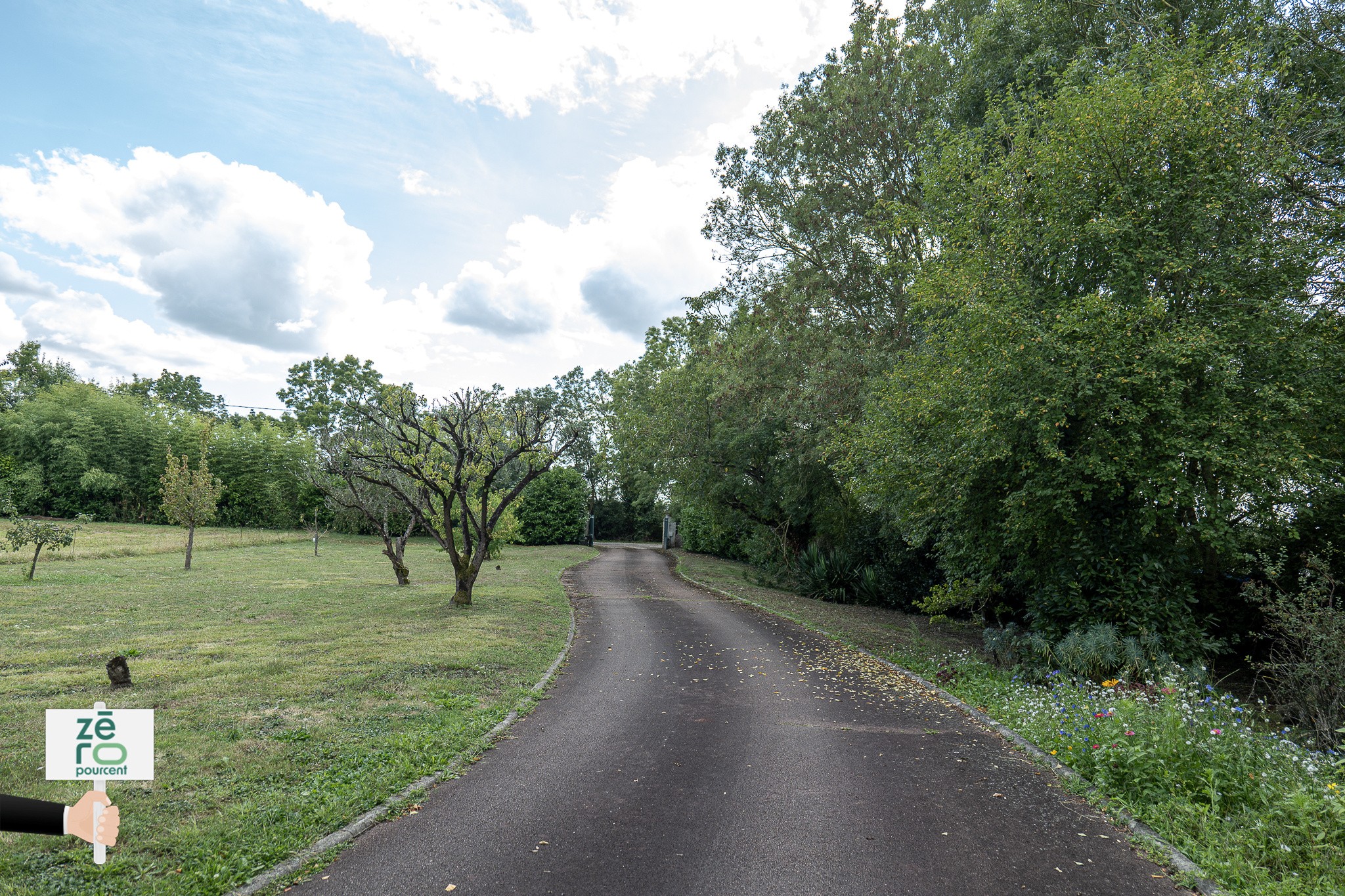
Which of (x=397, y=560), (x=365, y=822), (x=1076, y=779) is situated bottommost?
(x=1076, y=779)

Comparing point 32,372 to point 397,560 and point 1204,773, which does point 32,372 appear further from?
point 1204,773

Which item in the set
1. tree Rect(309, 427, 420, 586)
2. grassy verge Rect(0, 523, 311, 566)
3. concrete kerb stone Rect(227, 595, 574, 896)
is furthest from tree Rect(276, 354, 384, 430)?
concrete kerb stone Rect(227, 595, 574, 896)

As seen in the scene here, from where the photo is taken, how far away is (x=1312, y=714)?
7039mm

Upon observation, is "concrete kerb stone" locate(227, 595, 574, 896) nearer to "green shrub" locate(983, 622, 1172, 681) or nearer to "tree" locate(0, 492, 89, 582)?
"green shrub" locate(983, 622, 1172, 681)

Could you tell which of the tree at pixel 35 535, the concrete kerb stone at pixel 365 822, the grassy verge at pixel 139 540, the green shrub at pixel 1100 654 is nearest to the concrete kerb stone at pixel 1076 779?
the green shrub at pixel 1100 654

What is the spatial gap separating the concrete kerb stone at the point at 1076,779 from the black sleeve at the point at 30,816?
5.47 metres

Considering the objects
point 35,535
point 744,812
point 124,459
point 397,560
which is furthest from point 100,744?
point 124,459

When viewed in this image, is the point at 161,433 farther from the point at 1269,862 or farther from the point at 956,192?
the point at 1269,862

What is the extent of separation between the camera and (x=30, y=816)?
208 centimetres

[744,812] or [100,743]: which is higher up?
[100,743]

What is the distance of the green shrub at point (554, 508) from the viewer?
39188 millimetres

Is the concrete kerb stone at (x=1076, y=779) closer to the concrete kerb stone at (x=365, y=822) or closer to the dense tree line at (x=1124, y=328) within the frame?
the dense tree line at (x=1124, y=328)

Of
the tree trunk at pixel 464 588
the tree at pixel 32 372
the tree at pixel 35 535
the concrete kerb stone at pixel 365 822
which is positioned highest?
the tree at pixel 32 372

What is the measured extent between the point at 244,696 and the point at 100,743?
532 cm
